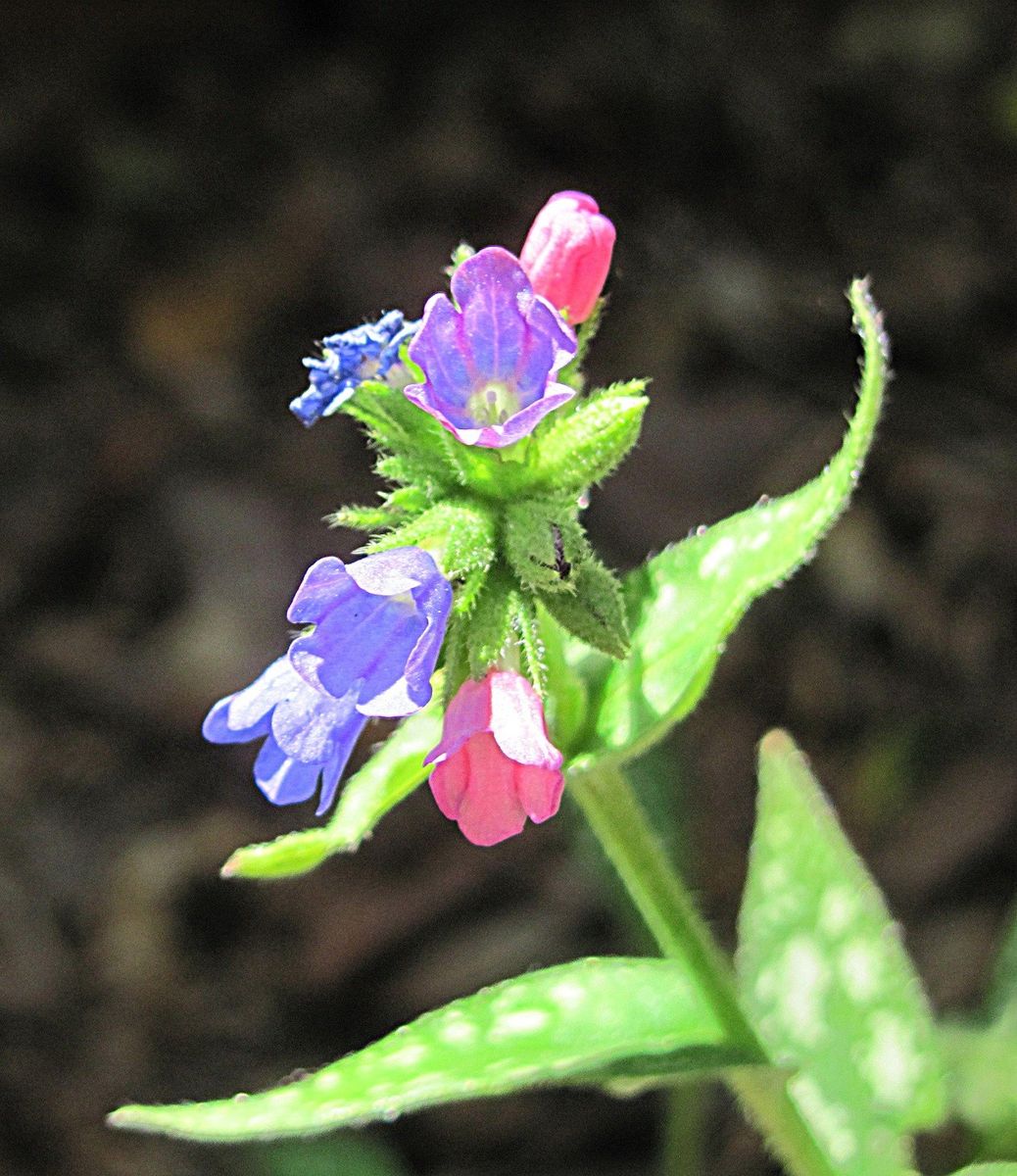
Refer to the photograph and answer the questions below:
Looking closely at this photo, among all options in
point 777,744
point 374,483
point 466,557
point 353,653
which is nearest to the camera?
point 353,653

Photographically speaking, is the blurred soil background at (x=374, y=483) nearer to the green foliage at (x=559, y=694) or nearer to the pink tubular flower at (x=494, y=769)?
the green foliage at (x=559, y=694)

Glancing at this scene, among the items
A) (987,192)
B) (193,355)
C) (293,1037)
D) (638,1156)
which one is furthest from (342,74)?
(638,1156)

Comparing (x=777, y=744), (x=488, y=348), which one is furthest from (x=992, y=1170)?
(x=488, y=348)

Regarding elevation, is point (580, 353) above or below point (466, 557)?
above

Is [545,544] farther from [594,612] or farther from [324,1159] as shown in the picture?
[324,1159]

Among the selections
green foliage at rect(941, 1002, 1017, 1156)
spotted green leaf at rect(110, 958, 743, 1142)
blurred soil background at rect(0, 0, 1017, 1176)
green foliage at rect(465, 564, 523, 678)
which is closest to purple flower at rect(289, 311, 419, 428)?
green foliage at rect(465, 564, 523, 678)

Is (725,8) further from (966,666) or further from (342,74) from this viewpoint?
(966,666)

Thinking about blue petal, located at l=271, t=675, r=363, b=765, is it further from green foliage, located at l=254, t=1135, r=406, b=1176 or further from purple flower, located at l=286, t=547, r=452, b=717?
green foliage, located at l=254, t=1135, r=406, b=1176
